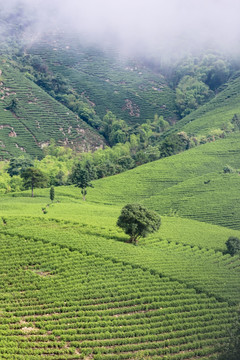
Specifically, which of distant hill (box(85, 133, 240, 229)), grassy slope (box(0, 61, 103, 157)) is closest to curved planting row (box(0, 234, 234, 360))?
distant hill (box(85, 133, 240, 229))

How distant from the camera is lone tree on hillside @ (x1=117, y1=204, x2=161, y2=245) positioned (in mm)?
54722

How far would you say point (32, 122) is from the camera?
16700 cm

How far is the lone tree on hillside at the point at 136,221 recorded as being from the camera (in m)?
54.7

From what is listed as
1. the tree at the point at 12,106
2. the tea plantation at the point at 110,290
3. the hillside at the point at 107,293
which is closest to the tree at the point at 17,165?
the tree at the point at 12,106

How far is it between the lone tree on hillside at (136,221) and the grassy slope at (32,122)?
316 ft

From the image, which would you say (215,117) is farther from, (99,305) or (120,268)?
(99,305)

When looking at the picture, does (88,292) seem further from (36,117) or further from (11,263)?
(36,117)

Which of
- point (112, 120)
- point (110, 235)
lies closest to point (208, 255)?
point (110, 235)

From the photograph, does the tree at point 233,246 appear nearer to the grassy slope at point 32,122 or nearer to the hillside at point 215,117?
the hillside at point 215,117

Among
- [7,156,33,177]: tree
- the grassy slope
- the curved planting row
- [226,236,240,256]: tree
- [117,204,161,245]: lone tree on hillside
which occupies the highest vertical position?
the grassy slope

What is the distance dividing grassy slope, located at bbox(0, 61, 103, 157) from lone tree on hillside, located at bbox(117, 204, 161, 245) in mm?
96200

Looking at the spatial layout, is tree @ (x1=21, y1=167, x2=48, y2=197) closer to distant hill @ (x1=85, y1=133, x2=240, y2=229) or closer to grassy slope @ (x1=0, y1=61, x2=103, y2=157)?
distant hill @ (x1=85, y1=133, x2=240, y2=229)

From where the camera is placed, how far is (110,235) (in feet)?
189

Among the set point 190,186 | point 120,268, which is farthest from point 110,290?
point 190,186
